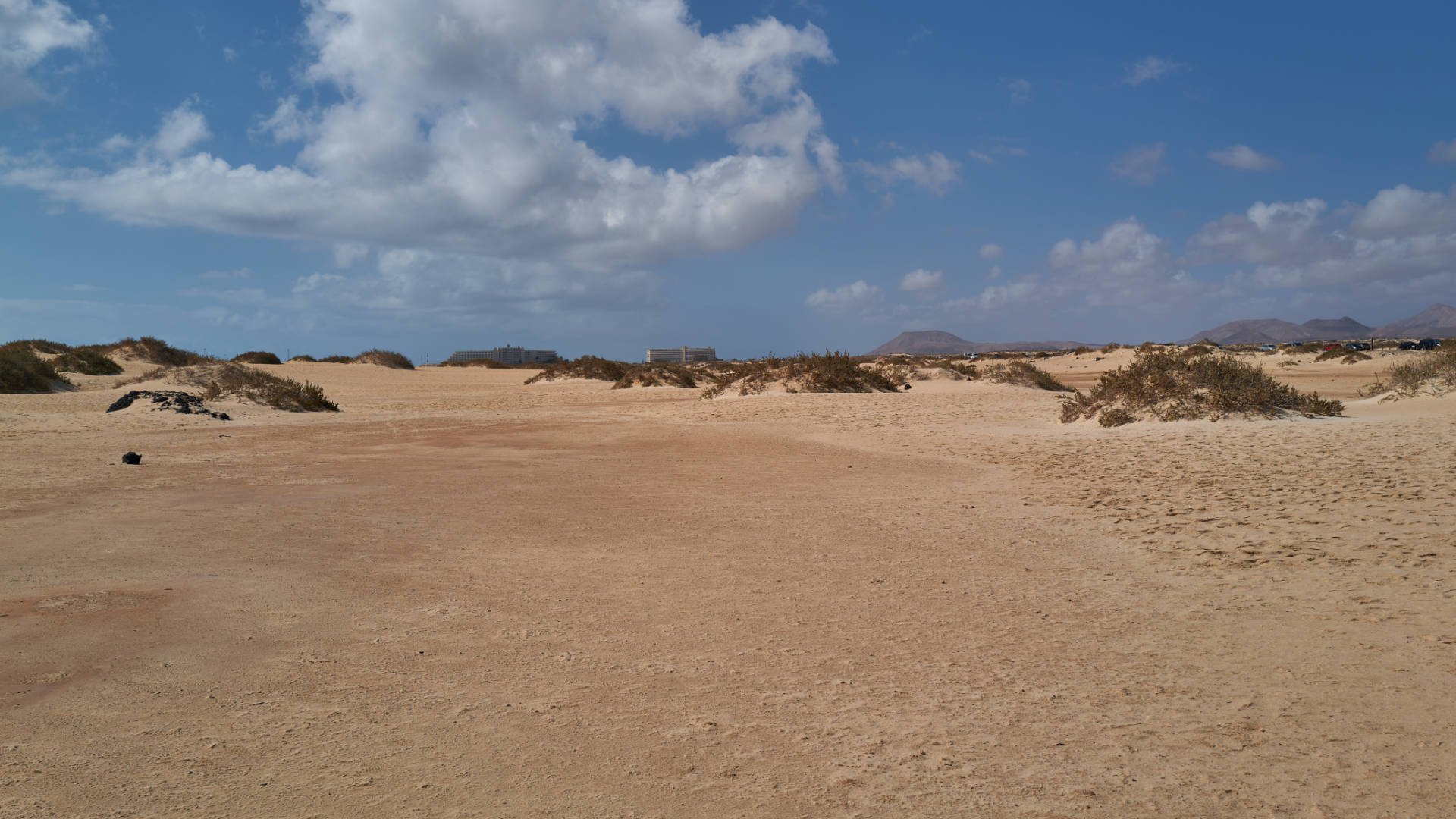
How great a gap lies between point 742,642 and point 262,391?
2124 centimetres

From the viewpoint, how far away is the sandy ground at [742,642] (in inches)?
117

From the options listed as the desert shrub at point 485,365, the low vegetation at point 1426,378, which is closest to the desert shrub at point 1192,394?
the low vegetation at point 1426,378

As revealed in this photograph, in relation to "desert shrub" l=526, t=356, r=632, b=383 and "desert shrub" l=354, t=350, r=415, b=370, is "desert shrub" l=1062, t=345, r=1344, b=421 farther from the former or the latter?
"desert shrub" l=354, t=350, r=415, b=370

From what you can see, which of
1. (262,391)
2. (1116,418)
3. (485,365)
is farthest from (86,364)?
(1116,418)

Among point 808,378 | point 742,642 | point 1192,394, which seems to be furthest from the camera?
point 808,378

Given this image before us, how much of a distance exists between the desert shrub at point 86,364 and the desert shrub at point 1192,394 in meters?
33.0

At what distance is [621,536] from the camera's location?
7.33 metres

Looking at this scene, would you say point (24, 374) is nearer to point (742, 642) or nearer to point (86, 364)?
point (86, 364)

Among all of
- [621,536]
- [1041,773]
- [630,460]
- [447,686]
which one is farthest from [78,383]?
[1041,773]

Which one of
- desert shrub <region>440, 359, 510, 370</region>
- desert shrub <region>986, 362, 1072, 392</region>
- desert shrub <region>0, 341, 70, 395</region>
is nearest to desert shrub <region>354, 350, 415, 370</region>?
desert shrub <region>440, 359, 510, 370</region>

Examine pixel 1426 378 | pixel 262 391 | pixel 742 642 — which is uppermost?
pixel 262 391

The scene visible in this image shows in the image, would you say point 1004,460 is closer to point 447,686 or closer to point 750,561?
point 750,561

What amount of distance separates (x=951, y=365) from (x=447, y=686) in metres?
30.5

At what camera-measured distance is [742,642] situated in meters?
4.56
